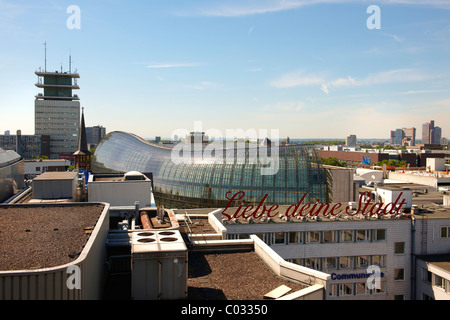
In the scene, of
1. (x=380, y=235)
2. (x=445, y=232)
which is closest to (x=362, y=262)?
(x=380, y=235)

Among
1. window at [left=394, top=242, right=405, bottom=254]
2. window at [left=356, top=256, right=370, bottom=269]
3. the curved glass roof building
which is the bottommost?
window at [left=356, top=256, right=370, bottom=269]

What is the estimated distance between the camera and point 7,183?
3547 centimetres

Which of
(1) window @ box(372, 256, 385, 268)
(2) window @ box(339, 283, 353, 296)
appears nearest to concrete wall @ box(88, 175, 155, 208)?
(2) window @ box(339, 283, 353, 296)

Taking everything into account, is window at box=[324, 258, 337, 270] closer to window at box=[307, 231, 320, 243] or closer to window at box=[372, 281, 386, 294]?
window at box=[307, 231, 320, 243]

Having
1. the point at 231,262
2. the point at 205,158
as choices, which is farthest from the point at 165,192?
the point at 231,262

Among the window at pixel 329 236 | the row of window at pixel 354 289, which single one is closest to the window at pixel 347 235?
the window at pixel 329 236

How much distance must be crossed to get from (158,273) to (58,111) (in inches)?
7073

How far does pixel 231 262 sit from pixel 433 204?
121 feet

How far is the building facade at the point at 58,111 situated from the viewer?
175 m

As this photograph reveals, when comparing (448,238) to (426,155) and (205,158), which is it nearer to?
(205,158)

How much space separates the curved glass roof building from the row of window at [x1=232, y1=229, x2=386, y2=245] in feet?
78.6

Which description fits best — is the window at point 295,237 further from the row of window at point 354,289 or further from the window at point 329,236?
the row of window at point 354,289

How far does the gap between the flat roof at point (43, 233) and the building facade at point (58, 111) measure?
167m

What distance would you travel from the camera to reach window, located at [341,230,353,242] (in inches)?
1526
